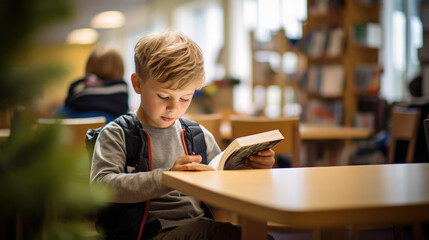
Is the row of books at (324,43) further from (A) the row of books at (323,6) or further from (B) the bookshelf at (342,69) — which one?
(A) the row of books at (323,6)

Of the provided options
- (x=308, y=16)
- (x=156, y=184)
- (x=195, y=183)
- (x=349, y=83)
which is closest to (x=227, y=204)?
(x=195, y=183)

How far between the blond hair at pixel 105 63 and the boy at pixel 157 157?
64.2 inches

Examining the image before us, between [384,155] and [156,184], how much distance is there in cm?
403

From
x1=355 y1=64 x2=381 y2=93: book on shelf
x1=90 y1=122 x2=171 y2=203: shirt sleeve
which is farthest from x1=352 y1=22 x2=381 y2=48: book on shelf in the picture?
x1=90 y1=122 x2=171 y2=203: shirt sleeve

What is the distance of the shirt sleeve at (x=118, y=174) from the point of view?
47.5 inches

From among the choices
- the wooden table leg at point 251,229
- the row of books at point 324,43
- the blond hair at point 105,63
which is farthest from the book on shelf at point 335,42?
the wooden table leg at point 251,229

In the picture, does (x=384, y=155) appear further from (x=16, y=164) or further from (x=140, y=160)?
(x=16, y=164)

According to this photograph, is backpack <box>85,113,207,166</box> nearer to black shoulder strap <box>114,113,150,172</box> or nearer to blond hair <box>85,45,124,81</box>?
black shoulder strap <box>114,113,150,172</box>

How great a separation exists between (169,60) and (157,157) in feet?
0.99

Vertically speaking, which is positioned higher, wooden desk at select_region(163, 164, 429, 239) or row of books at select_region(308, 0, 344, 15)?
row of books at select_region(308, 0, 344, 15)

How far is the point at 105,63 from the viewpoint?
3.04 meters

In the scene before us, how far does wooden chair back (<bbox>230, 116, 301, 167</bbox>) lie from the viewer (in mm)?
2436

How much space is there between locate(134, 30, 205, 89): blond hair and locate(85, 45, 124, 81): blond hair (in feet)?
5.37

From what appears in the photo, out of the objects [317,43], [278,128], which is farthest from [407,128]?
[317,43]
